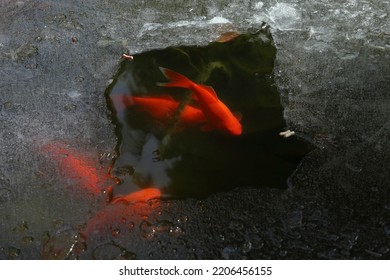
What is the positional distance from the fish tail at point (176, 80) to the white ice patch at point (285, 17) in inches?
41.1

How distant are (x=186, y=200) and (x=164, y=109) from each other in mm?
759

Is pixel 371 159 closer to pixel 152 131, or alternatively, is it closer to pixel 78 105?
pixel 152 131

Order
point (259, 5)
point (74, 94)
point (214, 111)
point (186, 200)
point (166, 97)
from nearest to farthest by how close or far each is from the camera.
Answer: point (186, 200)
point (214, 111)
point (166, 97)
point (74, 94)
point (259, 5)

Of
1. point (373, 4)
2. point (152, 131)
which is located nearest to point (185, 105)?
point (152, 131)

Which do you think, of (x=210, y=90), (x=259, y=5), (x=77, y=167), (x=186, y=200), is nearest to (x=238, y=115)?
(x=210, y=90)

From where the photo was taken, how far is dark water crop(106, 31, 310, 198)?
3197mm

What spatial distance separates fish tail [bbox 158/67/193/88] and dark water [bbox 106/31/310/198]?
4cm

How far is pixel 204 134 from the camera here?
3.42 metres

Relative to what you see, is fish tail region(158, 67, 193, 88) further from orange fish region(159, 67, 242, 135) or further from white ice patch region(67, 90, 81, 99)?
white ice patch region(67, 90, 81, 99)

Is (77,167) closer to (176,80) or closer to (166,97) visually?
(166,97)

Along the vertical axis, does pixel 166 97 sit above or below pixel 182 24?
below

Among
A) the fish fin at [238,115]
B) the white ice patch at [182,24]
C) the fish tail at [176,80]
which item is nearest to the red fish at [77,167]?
the fish tail at [176,80]

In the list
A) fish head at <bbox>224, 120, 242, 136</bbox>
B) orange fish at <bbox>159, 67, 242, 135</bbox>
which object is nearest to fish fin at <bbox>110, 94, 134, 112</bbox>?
orange fish at <bbox>159, 67, 242, 135</bbox>
